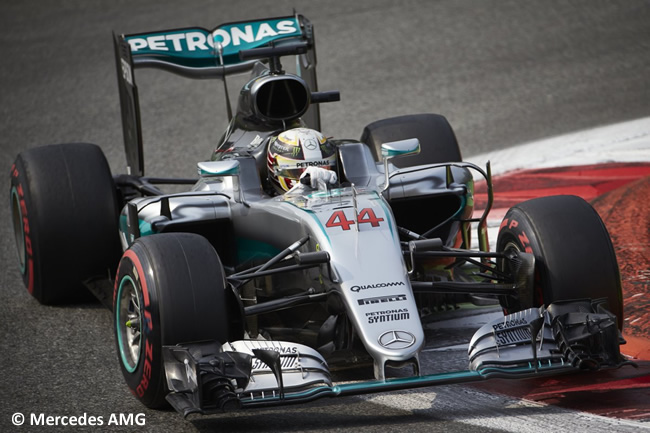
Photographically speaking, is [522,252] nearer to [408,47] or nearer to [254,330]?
[254,330]

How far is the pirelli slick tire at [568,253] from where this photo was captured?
564cm

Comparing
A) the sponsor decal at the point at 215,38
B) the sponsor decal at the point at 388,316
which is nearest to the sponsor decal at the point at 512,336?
the sponsor decal at the point at 388,316

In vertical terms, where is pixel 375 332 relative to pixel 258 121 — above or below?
below

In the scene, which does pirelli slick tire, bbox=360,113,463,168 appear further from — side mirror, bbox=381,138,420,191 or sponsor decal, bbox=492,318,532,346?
sponsor decal, bbox=492,318,532,346

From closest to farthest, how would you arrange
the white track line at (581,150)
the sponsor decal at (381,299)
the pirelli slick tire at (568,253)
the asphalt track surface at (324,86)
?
the sponsor decal at (381,299) → the pirelli slick tire at (568,253) → the asphalt track surface at (324,86) → the white track line at (581,150)

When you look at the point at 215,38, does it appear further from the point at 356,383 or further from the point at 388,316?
the point at 356,383

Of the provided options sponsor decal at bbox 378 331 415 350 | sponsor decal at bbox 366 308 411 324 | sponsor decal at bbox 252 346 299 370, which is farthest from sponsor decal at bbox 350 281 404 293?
sponsor decal at bbox 252 346 299 370

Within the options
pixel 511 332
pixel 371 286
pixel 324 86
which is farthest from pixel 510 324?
pixel 324 86

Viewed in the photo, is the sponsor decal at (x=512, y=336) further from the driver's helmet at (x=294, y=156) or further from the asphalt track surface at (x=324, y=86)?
the driver's helmet at (x=294, y=156)

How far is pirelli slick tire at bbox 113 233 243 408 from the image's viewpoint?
527 cm

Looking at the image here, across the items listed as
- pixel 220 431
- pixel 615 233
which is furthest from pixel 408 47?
pixel 220 431

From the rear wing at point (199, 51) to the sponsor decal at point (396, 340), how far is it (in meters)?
3.42

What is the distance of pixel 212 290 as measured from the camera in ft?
17.5

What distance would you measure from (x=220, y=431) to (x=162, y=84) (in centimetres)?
1003
